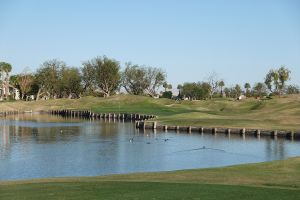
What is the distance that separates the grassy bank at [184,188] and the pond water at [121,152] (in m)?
10.7

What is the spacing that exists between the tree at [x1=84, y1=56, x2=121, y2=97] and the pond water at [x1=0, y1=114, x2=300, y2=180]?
11214 centimetres

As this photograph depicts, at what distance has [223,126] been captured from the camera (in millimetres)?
78125

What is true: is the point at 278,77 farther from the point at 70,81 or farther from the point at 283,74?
the point at 70,81

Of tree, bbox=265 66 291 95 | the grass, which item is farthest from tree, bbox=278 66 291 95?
the grass

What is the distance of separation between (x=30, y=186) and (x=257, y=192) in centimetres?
1168

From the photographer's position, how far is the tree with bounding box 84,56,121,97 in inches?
7411

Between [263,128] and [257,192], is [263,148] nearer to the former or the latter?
[263,128]

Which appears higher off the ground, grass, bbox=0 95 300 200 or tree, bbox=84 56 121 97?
tree, bbox=84 56 121 97

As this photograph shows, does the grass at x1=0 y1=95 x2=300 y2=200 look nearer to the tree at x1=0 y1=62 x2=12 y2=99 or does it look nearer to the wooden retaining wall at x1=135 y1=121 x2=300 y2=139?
the wooden retaining wall at x1=135 y1=121 x2=300 y2=139

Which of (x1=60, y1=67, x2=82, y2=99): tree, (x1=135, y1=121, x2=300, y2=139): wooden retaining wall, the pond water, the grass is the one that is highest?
(x1=60, y1=67, x2=82, y2=99): tree

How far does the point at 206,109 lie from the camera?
128 meters

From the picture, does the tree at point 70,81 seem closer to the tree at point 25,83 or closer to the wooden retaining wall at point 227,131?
the tree at point 25,83

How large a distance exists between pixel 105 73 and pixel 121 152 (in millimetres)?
137981

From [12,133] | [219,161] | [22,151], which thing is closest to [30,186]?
[219,161]
